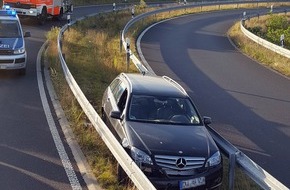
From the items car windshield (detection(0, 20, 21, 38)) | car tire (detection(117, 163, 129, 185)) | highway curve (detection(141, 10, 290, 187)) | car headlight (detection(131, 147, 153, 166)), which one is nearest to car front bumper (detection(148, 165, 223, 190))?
car headlight (detection(131, 147, 153, 166))

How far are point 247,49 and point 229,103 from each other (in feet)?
36.4

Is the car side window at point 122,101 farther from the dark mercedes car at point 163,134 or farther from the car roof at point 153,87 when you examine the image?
the car roof at point 153,87

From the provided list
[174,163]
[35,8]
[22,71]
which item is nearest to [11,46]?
[22,71]

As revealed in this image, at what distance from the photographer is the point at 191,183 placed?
23.7ft

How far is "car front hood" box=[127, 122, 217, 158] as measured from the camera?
7.46 m

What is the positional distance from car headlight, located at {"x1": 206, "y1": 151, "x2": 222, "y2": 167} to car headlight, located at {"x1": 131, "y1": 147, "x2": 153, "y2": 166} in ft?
2.82

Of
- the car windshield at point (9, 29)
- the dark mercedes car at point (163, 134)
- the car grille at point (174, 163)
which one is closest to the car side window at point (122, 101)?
the dark mercedes car at point (163, 134)

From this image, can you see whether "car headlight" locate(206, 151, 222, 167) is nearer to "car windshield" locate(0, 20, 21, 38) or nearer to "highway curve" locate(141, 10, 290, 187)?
"highway curve" locate(141, 10, 290, 187)

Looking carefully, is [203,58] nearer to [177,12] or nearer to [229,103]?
[229,103]

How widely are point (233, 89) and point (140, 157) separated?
884 centimetres

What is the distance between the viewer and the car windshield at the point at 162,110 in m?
8.64

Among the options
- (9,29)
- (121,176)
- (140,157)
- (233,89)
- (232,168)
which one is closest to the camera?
(140,157)

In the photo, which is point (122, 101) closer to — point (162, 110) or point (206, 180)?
point (162, 110)

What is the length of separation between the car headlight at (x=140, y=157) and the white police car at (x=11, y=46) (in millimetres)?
9364
